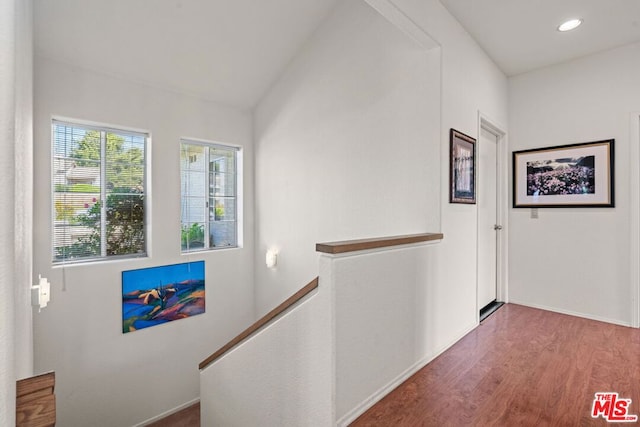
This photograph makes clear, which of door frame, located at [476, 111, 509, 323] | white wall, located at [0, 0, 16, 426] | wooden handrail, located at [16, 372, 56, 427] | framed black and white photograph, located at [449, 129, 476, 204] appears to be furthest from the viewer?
door frame, located at [476, 111, 509, 323]

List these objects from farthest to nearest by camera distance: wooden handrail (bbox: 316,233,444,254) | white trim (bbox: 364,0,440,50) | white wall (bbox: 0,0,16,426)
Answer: white trim (bbox: 364,0,440,50) < wooden handrail (bbox: 316,233,444,254) < white wall (bbox: 0,0,16,426)

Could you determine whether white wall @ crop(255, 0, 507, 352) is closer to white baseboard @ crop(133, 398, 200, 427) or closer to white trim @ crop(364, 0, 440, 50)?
white trim @ crop(364, 0, 440, 50)

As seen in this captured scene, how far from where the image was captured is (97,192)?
3363 mm

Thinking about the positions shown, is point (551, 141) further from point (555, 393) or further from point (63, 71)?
point (63, 71)

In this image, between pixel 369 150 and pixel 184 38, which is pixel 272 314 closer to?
pixel 369 150

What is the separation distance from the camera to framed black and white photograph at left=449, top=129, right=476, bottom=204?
2756mm

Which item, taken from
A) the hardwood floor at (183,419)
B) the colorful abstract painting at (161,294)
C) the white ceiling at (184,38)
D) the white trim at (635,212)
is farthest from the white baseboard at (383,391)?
the white ceiling at (184,38)

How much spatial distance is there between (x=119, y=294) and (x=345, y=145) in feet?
9.08

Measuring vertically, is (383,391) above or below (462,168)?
below

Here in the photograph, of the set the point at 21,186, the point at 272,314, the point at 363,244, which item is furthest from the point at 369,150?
the point at 21,186

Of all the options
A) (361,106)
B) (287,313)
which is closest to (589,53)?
(361,106)

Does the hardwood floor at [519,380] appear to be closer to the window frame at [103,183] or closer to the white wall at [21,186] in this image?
the white wall at [21,186]

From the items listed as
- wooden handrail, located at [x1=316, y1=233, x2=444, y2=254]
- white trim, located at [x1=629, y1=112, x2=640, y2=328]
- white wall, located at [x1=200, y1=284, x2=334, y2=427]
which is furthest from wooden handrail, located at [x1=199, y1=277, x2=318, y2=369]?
white trim, located at [x1=629, y1=112, x2=640, y2=328]

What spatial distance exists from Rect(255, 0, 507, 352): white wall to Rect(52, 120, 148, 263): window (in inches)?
57.8
